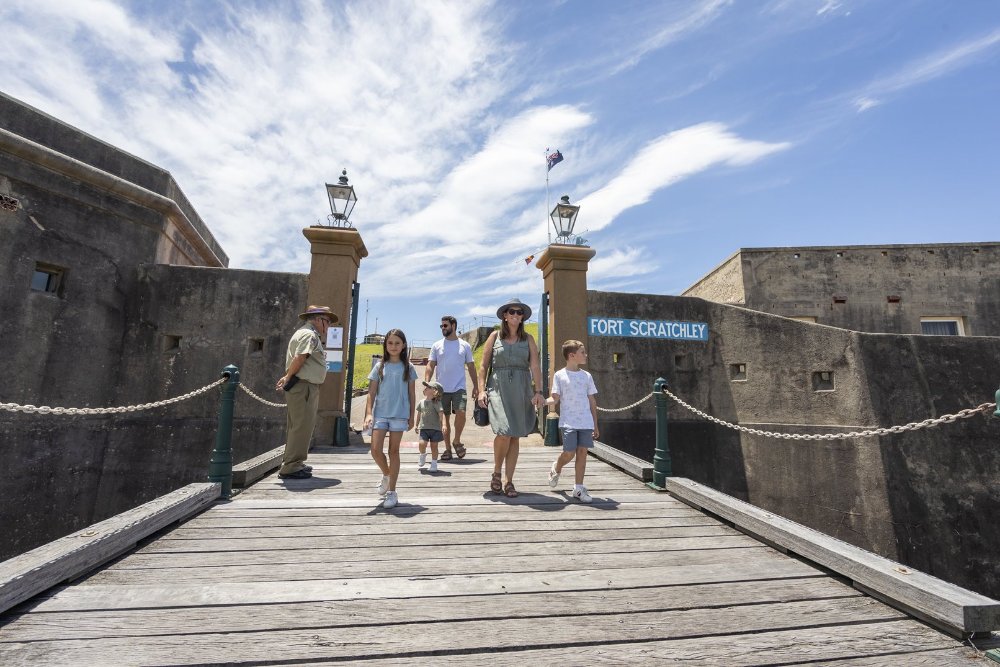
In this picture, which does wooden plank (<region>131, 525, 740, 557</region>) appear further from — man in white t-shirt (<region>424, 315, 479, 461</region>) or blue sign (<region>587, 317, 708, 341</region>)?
blue sign (<region>587, 317, 708, 341</region>)

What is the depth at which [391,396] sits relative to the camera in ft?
13.5

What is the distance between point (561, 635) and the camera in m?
2.06

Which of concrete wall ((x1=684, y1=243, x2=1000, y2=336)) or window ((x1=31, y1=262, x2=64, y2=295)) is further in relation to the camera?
concrete wall ((x1=684, y1=243, x2=1000, y2=336))

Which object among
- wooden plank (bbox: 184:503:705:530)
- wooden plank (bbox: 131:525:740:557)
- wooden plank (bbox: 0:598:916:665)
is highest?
wooden plank (bbox: 184:503:705:530)

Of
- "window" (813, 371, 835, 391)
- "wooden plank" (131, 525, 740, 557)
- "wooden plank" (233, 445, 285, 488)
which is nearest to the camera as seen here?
"wooden plank" (131, 525, 740, 557)

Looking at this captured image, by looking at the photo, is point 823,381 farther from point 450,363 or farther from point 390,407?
point 390,407

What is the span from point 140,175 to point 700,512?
10.4 m

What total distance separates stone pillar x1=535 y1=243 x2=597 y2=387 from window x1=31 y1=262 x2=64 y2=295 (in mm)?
7589

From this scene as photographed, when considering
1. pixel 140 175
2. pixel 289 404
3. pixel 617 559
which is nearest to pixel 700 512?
pixel 617 559

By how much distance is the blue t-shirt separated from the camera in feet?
13.5

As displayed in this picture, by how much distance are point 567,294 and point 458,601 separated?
6.20m

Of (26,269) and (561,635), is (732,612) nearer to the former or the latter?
(561,635)

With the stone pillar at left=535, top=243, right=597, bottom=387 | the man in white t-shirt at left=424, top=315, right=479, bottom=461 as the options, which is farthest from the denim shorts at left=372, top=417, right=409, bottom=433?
the stone pillar at left=535, top=243, right=597, bottom=387

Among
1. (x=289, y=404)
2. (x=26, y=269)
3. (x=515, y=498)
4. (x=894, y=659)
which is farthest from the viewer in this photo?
(x=26, y=269)
